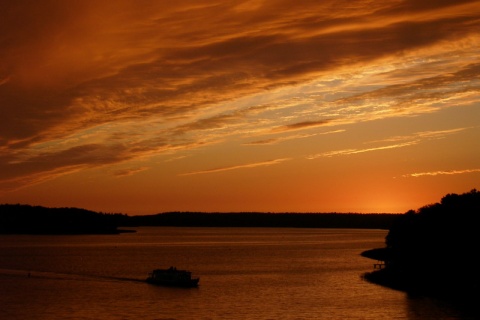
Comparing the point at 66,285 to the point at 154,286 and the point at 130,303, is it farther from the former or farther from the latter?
the point at 130,303

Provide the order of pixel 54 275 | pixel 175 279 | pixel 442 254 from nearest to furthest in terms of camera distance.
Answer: pixel 442 254
pixel 175 279
pixel 54 275

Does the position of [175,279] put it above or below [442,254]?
below

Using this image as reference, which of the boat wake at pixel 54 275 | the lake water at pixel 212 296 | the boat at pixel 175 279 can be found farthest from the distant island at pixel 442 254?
the boat wake at pixel 54 275

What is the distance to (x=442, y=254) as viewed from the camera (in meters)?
89.9

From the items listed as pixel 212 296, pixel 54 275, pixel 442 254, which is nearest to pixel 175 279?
pixel 212 296

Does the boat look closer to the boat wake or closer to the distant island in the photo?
the boat wake

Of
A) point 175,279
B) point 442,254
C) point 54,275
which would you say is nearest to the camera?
point 442,254

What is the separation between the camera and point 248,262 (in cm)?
14550

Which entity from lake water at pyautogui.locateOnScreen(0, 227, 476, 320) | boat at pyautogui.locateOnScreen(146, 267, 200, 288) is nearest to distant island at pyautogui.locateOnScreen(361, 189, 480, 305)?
lake water at pyautogui.locateOnScreen(0, 227, 476, 320)

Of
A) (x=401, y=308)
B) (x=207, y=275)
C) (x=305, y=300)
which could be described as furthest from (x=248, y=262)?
(x=401, y=308)

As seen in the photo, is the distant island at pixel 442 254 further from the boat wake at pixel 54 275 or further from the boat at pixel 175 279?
the boat wake at pixel 54 275

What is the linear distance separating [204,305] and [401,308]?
21699mm

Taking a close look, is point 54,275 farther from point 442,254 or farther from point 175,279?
point 442,254

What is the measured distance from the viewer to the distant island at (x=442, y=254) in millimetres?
82375
